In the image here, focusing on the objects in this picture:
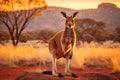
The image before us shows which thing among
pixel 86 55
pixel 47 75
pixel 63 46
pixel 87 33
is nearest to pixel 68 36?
pixel 63 46

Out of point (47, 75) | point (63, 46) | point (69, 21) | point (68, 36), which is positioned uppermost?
point (69, 21)

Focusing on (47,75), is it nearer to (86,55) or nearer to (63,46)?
(63,46)

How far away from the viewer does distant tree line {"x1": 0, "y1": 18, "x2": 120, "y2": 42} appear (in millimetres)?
4688

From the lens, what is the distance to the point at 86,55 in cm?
475

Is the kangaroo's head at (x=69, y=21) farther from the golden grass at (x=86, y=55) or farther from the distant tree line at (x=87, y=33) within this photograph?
the golden grass at (x=86, y=55)

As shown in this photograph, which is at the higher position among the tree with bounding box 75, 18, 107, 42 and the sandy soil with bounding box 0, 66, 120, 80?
the tree with bounding box 75, 18, 107, 42

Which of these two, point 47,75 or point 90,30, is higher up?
point 90,30

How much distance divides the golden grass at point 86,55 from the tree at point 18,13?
0.85ft

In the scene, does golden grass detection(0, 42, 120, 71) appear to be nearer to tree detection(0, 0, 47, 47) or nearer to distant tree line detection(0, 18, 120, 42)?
distant tree line detection(0, 18, 120, 42)

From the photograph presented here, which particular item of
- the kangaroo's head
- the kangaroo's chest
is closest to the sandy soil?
the kangaroo's chest

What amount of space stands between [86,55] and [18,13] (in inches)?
51.8

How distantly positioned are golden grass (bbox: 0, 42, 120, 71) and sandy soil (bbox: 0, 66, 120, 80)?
3.4 inches

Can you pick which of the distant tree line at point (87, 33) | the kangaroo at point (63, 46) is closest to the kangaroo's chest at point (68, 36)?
the kangaroo at point (63, 46)

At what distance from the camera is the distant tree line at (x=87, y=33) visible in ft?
15.4
